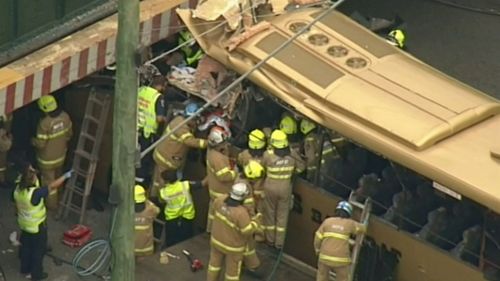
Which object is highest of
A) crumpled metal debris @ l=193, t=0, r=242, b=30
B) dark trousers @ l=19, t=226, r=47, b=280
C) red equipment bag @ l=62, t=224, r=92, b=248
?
crumpled metal debris @ l=193, t=0, r=242, b=30

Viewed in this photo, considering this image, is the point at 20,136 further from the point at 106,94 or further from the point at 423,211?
the point at 423,211

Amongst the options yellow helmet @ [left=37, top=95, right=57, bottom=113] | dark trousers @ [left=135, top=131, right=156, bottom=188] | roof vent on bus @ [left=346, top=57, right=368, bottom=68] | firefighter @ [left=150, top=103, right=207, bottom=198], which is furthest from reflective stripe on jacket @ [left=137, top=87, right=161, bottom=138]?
roof vent on bus @ [left=346, top=57, right=368, bottom=68]

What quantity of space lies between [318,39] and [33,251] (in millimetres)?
3898

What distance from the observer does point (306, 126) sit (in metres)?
17.2

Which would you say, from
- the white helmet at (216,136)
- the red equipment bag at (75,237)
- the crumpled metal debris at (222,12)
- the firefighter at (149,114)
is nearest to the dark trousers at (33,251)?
the red equipment bag at (75,237)

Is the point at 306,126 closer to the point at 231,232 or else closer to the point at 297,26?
the point at 297,26

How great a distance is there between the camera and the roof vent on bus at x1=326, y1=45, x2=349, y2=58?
1720 cm

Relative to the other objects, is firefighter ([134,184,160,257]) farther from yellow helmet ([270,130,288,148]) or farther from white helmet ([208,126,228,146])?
yellow helmet ([270,130,288,148])

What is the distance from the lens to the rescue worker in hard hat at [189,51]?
18.5 meters

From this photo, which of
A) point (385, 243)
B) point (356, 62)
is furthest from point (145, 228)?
point (356, 62)

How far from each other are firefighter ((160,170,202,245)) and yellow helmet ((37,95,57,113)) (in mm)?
1452

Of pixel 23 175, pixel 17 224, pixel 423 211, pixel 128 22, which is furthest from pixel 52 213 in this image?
pixel 128 22

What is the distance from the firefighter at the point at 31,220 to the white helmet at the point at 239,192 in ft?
6.58

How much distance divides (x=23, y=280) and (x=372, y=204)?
3903mm
